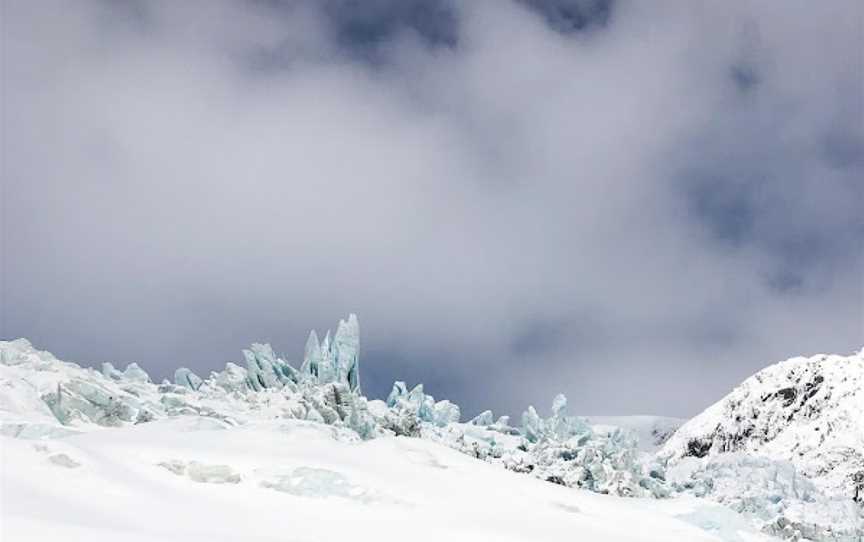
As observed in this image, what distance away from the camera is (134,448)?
724 inches

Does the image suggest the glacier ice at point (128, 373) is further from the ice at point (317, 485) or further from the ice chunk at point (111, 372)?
the ice at point (317, 485)

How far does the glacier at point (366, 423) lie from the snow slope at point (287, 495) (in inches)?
21.5

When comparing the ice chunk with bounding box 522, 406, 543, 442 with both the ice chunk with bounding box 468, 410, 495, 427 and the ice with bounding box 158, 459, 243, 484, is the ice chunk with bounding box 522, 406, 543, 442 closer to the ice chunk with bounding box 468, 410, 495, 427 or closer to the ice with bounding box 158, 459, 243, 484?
the ice chunk with bounding box 468, 410, 495, 427

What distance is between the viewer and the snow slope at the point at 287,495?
14.5 metres

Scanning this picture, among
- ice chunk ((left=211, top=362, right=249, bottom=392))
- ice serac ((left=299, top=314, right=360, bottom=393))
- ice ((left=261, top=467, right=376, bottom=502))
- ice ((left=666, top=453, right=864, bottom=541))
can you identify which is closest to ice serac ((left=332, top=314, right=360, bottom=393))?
ice serac ((left=299, top=314, right=360, bottom=393))

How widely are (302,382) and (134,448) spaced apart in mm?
15208

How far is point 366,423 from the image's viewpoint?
26219 millimetres

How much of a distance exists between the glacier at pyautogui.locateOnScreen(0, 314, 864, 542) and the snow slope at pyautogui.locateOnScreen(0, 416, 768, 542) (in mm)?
547

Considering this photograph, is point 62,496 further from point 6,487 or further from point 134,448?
point 134,448

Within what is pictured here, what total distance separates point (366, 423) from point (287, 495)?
8588 millimetres

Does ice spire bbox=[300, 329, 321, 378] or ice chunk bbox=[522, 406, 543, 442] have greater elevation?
ice spire bbox=[300, 329, 321, 378]

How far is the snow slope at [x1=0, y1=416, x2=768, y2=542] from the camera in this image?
1448cm

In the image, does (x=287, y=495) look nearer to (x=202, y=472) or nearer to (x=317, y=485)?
(x=317, y=485)

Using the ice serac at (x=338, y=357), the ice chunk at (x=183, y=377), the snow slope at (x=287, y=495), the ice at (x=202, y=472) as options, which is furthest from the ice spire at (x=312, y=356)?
the ice at (x=202, y=472)
